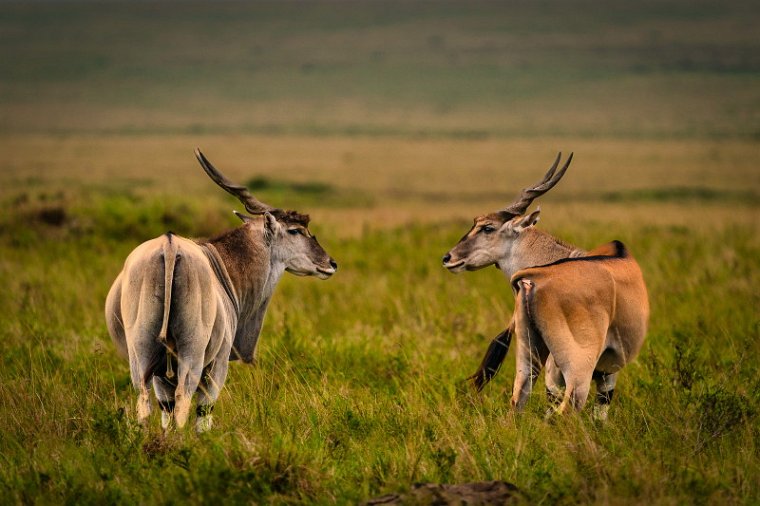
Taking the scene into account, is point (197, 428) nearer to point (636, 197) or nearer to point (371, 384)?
point (371, 384)

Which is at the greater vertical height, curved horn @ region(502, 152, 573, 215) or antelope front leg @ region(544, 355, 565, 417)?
curved horn @ region(502, 152, 573, 215)

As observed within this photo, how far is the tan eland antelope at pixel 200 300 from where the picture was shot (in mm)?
6336

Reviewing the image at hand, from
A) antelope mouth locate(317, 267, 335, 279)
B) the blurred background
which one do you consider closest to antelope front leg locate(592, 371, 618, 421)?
antelope mouth locate(317, 267, 335, 279)

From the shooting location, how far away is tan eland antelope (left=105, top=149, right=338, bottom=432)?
6336 mm

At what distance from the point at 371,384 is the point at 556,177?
210cm

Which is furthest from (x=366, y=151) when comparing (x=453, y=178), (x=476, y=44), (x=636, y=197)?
(x=476, y=44)

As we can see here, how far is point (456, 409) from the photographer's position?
7.23 meters

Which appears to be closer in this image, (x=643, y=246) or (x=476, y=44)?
(x=643, y=246)

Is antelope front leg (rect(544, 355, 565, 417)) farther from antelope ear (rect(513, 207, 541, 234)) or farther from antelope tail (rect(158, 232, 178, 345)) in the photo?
antelope tail (rect(158, 232, 178, 345))

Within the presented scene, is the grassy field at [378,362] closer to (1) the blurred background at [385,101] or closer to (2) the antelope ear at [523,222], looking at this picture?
(1) the blurred background at [385,101]

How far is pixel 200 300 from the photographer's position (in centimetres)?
645

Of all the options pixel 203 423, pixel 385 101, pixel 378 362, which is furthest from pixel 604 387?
pixel 385 101

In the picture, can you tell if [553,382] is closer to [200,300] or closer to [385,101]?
[200,300]

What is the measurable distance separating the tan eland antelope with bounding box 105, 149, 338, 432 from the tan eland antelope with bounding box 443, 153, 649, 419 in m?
1.65
